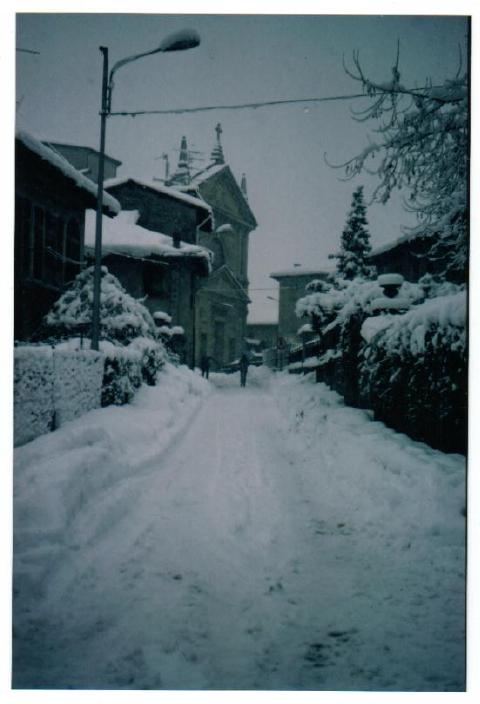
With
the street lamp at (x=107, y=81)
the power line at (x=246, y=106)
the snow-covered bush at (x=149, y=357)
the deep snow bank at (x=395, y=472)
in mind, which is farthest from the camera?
the snow-covered bush at (x=149, y=357)

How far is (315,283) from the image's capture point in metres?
9.83

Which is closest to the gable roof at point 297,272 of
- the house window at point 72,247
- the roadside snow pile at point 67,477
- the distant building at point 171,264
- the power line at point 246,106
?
the power line at point 246,106

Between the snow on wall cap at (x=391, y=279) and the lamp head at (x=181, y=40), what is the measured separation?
3789 mm

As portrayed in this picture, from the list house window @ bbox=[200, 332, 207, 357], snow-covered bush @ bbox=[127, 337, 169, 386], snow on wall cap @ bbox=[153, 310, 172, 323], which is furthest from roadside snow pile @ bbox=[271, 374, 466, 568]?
house window @ bbox=[200, 332, 207, 357]

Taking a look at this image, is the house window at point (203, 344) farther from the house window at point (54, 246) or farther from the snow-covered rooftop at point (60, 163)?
the house window at point (54, 246)

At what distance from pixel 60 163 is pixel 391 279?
5.33 m

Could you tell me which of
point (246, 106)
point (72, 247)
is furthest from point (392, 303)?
point (72, 247)

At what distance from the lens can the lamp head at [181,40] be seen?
4.73m

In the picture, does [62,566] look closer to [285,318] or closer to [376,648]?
[376,648]

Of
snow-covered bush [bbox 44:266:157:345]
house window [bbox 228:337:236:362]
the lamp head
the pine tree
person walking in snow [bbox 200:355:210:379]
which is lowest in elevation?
person walking in snow [bbox 200:355:210:379]

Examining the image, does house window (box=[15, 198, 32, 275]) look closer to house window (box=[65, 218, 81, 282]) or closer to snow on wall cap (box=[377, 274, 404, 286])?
house window (box=[65, 218, 81, 282])

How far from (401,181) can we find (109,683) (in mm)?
6053

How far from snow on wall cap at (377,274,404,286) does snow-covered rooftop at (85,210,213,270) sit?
428 inches

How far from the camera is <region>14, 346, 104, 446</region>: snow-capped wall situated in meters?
4.77
